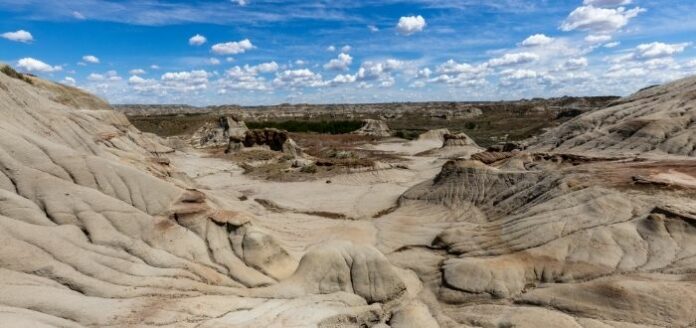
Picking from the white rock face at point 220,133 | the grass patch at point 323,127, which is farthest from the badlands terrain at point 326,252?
the grass patch at point 323,127

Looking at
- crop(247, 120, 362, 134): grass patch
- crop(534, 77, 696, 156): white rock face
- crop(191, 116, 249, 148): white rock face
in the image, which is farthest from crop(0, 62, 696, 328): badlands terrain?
crop(247, 120, 362, 134): grass patch

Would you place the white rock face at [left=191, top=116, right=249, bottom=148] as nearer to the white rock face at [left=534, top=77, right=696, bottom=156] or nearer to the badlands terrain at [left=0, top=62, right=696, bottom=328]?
the white rock face at [left=534, top=77, right=696, bottom=156]

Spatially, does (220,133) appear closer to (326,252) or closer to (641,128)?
(641,128)

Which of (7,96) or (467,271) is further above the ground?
(7,96)

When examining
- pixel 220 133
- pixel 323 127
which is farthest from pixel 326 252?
pixel 323 127

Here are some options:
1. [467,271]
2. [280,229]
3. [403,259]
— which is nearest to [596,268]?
[467,271]

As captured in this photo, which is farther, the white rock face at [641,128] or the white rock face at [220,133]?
the white rock face at [220,133]

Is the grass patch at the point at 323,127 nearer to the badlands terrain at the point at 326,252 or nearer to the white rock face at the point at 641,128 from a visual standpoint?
the white rock face at the point at 641,128

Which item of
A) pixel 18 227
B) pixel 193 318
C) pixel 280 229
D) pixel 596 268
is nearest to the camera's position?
pixel 193 318

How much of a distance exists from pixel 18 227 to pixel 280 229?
12955mm

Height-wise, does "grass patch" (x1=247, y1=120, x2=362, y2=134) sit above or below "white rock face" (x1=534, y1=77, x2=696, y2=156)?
below

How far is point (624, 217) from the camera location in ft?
67.3

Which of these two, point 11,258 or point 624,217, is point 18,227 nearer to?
point 11,258

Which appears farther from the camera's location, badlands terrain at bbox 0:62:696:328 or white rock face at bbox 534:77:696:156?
white rock face at bbox 534:77:696:156
